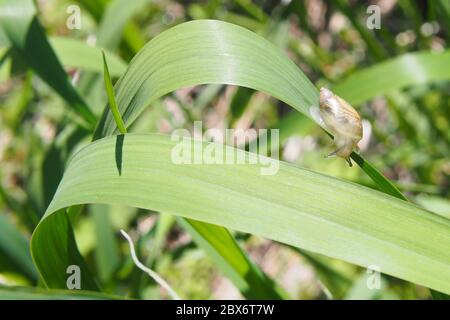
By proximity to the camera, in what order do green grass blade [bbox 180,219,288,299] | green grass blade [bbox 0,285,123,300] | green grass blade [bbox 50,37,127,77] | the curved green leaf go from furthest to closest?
green grass blade [bbox 50,37,127,77] → green grass blade [bbox 180,219,288,299] → the curved green leaf → green grass blade [bbox 0,285,123,300]

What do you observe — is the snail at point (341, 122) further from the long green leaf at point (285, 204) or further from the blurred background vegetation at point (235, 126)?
the blurred background vegetation at point (235, 126)

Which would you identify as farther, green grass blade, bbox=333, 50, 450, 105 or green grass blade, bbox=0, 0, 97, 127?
green grass blade, bbox=333, 50, 450, 105

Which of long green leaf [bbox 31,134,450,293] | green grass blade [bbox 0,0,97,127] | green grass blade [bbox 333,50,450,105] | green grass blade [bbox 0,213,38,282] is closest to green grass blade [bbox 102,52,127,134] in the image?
long green leaf [bbox 31,134,450,293]

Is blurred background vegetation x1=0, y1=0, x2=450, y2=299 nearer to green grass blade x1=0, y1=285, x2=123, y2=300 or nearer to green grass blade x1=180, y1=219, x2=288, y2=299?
green grass blade x1=180, y1=219, x2=288, y2=299

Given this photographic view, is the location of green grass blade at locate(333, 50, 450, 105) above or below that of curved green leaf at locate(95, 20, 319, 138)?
above

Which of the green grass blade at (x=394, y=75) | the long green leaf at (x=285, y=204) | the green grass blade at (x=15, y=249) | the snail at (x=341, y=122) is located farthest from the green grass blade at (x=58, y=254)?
the green grass blade at (x=394, y=75)

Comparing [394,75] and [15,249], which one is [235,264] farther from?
[394,75]

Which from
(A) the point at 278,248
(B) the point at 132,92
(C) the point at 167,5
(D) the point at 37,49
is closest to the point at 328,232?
(B) the point at 132,92
